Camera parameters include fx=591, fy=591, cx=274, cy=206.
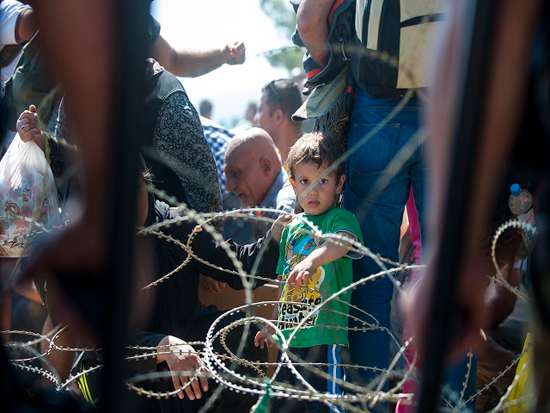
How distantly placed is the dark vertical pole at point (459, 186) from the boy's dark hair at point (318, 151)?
1.69 metres

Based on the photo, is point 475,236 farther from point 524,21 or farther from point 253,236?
point 253,236

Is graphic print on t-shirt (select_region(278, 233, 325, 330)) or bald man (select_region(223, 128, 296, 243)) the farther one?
bald man (select_region(223, 128, 296, 243))

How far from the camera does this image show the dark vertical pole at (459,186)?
82cm

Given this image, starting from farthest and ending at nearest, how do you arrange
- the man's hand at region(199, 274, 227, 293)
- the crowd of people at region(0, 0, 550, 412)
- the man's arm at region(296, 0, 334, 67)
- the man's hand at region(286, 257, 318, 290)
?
the man's hand at region(199, 274, 227, 293), the man's arm at region(296, 0, 334, 67), the man's hand at region(286, 257, 318, 290), the crowd of people at region(0, 0, 550, 412)

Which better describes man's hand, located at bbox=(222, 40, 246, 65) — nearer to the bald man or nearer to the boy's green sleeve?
the bald man

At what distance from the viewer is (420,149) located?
8.02 ft

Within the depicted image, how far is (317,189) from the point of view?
8.45ft

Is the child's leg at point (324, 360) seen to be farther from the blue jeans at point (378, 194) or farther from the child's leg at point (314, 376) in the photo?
the blue jeans at point (378, 194)

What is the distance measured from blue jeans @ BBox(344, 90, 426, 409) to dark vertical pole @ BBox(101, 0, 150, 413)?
1689 millimetres

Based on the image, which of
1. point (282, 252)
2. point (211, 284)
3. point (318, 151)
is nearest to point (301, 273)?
point (282, 252)

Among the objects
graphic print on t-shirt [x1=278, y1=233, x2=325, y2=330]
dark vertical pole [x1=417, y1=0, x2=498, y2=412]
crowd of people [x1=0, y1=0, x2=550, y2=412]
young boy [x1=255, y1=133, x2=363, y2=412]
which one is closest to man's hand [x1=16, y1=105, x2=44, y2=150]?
crowd of people [x1=0, y1=0, x2=550, y2=412]

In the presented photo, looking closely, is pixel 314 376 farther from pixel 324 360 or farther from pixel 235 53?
pixel 235 53

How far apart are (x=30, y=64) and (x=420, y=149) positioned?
6.36ft

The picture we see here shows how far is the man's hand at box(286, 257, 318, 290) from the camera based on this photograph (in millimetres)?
2178
